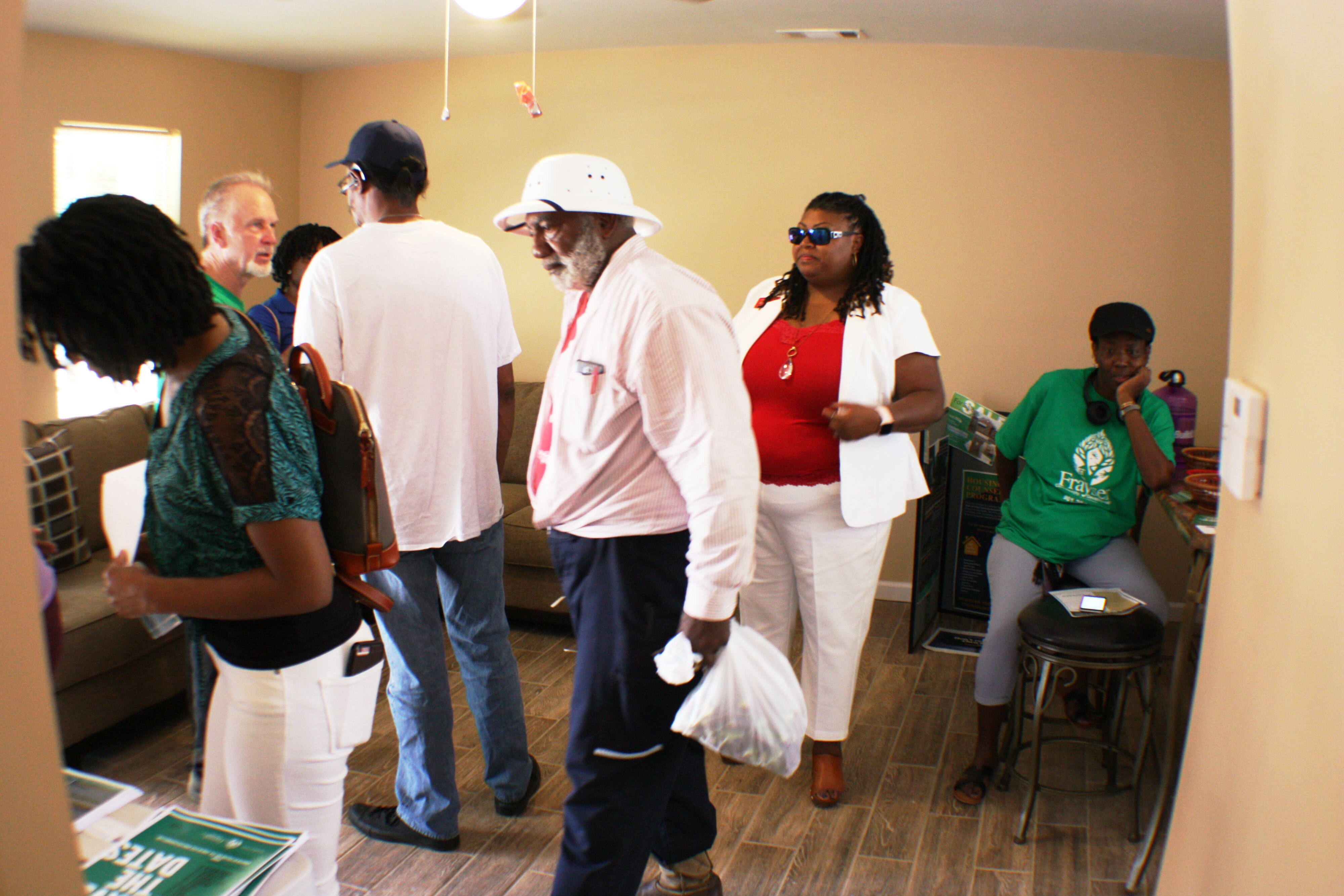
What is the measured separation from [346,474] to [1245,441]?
1.12 metres

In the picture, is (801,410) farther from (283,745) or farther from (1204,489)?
(283,745)

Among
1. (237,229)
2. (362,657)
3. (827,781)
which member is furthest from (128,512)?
(827,781)

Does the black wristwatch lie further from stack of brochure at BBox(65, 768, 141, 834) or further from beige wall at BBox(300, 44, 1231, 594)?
stack of brochure at BBox(65, 768, 141, 834)

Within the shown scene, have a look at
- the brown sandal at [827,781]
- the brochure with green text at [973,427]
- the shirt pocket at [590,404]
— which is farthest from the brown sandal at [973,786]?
the shirt pocket at [590,404]

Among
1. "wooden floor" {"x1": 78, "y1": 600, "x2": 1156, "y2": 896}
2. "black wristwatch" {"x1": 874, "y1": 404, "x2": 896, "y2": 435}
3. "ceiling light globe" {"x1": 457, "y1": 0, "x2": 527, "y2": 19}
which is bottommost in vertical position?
"wooden floor" {"x1": 78, "y1": 600, "x2": 1156, "y2": 896}

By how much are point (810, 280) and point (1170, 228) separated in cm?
218

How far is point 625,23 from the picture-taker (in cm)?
394

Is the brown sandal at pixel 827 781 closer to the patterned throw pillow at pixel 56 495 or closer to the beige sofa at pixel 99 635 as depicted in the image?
the beige sofa at pixel 99 635

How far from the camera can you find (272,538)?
1.16 meters

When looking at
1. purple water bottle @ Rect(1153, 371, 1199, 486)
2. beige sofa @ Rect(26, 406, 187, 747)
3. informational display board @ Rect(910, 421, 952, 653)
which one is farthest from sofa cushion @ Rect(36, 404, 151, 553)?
purple water bottle @ Rect(1153, 371, 1199, 486)

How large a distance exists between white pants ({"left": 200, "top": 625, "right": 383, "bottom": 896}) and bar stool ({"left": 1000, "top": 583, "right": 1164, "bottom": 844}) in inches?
69.9

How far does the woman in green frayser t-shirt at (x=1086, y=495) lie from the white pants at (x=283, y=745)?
6.18 ft

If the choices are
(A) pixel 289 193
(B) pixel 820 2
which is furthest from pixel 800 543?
(A) pixel 289 193

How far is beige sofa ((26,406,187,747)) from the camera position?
2.63 ft
